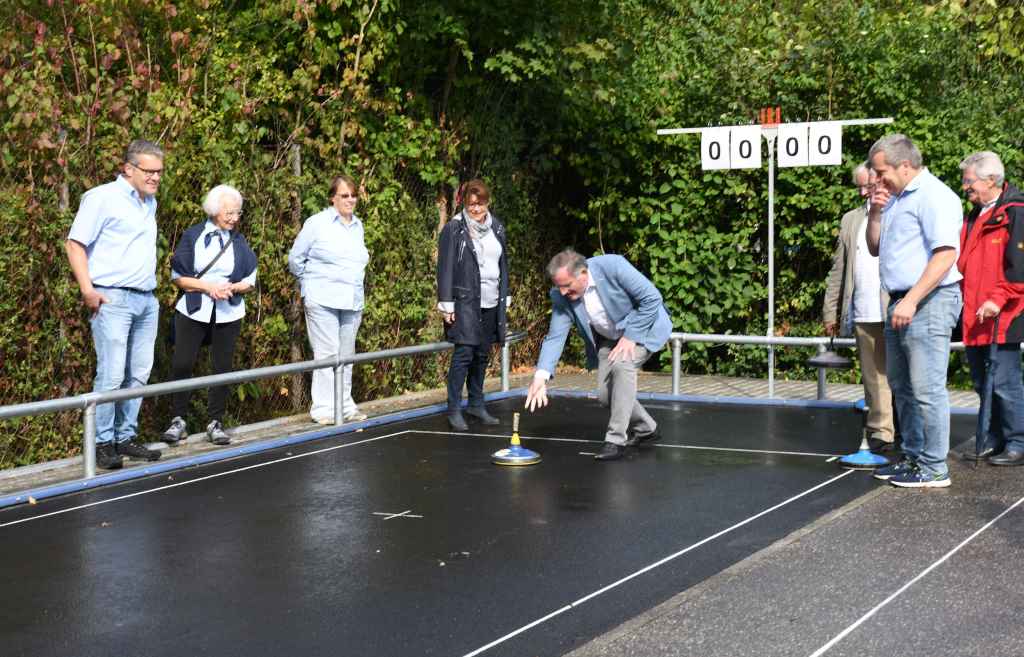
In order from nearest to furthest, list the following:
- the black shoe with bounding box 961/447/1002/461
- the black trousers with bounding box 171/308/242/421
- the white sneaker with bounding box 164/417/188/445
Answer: the black shoe with bounding box 961/447/1002/461
the white sneaker with bounding box 164/417/188/445
the black trousers with bounding box 171/308/242/421

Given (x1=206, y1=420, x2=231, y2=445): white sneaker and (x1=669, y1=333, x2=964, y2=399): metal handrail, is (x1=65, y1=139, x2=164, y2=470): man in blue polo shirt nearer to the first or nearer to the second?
(x1=206, y1=420, x2=231, y2=445): white sneaker

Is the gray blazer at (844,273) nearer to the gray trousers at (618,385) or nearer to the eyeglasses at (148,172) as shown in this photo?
the gray trousers at (618,385)

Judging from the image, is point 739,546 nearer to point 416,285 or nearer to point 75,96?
point 75,96

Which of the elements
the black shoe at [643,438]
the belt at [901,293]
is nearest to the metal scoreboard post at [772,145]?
the black shoe at [643,438]

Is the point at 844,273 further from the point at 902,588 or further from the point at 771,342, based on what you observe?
the point at 902,588

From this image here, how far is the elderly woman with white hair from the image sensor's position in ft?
31.2

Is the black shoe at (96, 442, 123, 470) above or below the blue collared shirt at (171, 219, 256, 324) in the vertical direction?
below

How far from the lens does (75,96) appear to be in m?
9.39

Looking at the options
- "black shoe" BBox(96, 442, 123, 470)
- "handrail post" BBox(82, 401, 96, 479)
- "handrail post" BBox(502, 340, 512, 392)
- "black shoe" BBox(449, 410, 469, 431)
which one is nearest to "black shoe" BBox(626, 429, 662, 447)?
"black shoe" BBox(449, 410, 469, 431)

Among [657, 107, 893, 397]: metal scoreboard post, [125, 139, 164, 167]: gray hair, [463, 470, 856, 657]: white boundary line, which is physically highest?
[657, 107, 893, 397]: metal scoreboard post

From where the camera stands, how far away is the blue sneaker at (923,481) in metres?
7.77

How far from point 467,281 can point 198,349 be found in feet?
6.94

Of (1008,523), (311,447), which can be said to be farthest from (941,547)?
(311,447)

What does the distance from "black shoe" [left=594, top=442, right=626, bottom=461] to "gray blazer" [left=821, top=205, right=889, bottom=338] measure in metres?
1.92
